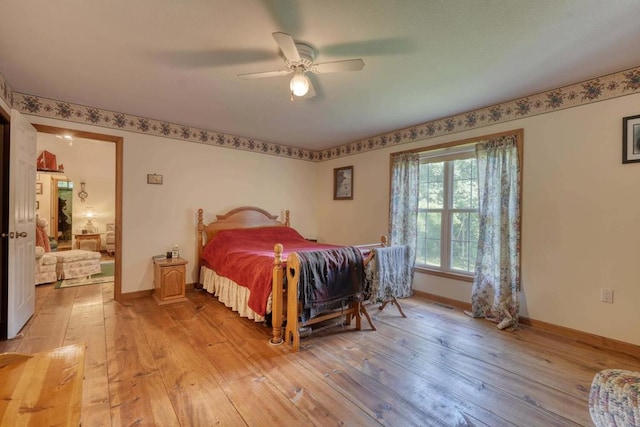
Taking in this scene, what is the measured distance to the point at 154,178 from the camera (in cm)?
392

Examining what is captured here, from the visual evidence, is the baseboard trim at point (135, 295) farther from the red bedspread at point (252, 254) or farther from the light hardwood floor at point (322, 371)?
the red bedspread at point (252, 254)

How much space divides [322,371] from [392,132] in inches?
136

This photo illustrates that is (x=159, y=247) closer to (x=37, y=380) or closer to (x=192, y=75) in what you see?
(x=192, y=75)

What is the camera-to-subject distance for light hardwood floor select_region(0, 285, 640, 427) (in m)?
1.69

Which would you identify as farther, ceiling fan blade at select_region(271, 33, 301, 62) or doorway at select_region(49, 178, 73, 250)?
doorway at select_region(49, 178, 73, 250)

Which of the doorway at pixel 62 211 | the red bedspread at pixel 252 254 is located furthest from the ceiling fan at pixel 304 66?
the doorway at pixel 62 211

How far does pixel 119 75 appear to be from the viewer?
8.57 feet

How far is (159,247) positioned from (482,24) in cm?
430

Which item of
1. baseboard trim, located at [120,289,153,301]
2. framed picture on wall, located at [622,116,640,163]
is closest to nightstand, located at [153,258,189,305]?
baseboard trim, located at [120,289,153,301]

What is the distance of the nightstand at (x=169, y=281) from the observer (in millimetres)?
3607

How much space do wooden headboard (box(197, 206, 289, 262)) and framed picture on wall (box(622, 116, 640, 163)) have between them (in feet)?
14.0

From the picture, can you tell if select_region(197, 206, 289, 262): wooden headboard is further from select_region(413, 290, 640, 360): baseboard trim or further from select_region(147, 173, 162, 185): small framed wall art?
select_region(413, 290, 640, 360): baseboard trim

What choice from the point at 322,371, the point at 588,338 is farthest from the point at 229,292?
the point at 588,338

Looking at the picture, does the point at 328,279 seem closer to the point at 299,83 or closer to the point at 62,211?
the point at 299,83
